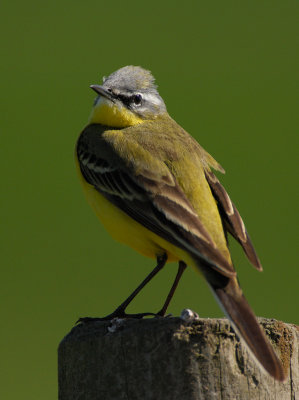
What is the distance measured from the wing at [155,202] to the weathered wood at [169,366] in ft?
3.00

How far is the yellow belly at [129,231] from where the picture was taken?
6568 millimetres

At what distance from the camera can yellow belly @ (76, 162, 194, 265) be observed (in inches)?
259

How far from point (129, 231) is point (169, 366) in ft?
7.41

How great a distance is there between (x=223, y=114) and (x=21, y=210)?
3.70 metres

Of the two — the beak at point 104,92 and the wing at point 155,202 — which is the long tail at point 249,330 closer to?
the wing at point 155,202

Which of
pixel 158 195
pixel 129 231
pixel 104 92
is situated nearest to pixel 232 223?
pixel 158 195

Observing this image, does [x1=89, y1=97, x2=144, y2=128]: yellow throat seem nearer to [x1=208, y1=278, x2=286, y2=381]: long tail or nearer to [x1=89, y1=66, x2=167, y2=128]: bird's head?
[x1=89, y1=66, x2=167, y2=128]: bird's head

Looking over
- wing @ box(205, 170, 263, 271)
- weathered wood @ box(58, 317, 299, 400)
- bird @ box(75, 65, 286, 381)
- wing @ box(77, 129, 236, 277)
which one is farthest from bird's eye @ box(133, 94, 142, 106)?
weathered wood @ box(58, 317, 299, 400)

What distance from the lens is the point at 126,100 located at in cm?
808

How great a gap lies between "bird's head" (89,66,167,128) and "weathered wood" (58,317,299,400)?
10.9 ft

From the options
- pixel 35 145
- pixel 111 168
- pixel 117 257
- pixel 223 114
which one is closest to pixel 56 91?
pixel 35 145

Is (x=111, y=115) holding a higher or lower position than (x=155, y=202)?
higher

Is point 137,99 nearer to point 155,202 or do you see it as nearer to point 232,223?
point 155,202

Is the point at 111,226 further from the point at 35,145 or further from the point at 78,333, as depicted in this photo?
the point at 35,145
